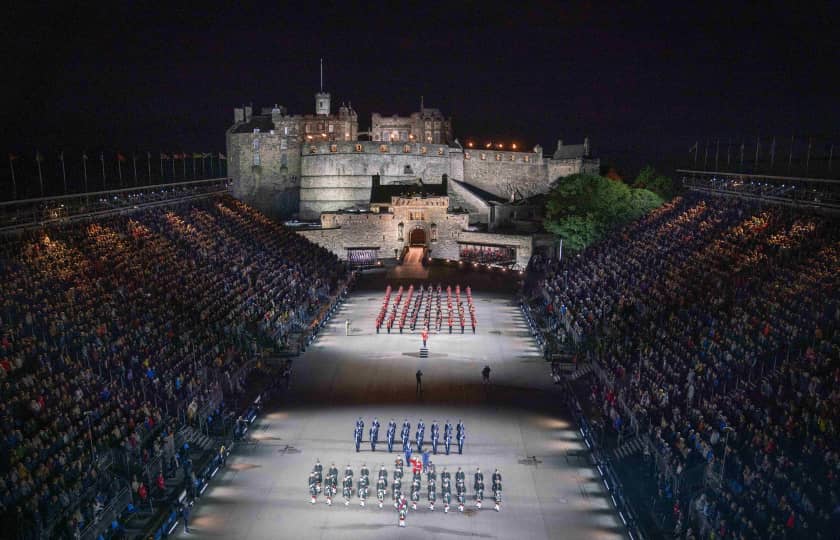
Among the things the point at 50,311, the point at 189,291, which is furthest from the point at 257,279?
the point at 50,311

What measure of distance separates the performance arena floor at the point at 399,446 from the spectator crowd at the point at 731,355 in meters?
2.92

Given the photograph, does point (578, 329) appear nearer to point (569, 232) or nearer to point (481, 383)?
point (481, 383)

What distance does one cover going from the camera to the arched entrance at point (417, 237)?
7419 centimetres

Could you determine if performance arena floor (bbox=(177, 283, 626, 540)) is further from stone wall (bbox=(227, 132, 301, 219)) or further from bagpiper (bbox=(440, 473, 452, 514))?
stone wall (bbox=(227, 132, 301, 219))

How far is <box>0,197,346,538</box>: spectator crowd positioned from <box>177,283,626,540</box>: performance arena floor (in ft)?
10.4

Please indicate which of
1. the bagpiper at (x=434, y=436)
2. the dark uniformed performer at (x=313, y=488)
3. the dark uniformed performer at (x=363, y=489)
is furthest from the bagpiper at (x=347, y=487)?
the bagpiper at (x=434, y=436)

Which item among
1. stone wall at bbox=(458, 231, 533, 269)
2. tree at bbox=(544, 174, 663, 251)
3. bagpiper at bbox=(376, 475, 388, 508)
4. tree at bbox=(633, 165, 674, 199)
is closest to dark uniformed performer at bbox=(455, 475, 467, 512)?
bagpiper at bbox=(376, 475, 388, 508)

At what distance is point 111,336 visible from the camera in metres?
30.0

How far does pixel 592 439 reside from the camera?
26.3 meters

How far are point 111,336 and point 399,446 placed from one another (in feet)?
44.2

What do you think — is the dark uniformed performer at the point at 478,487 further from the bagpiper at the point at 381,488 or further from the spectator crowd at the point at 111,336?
the spectator crowd at the point at 111,336

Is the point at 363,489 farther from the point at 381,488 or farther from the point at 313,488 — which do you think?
the point at 313,488

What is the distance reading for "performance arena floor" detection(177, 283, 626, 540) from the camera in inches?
816

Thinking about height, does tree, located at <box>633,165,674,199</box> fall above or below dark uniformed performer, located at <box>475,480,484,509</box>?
above
